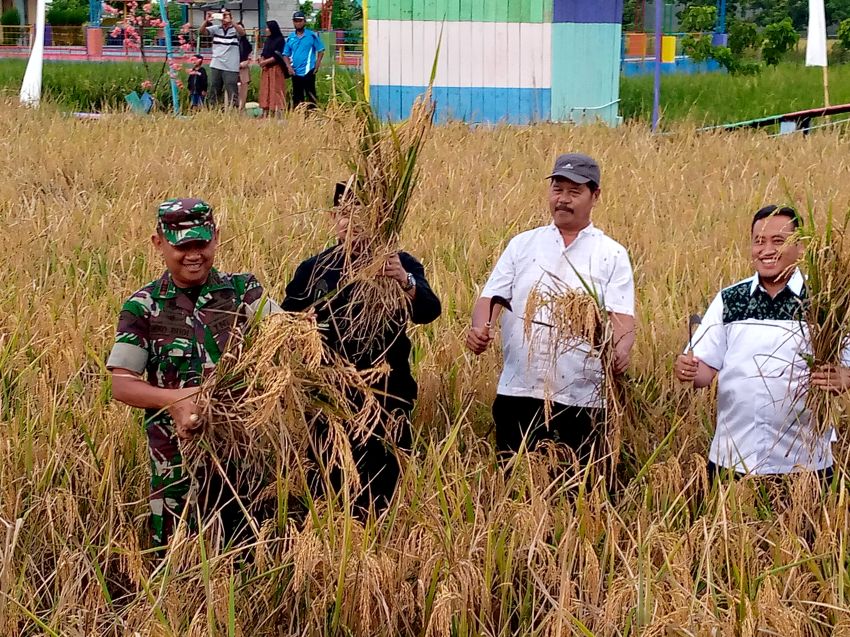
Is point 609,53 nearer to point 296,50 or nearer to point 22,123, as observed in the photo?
point 296,50

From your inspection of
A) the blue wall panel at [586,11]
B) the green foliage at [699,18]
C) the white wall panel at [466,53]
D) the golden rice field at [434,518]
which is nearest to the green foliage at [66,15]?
the green foliage at [699,18]

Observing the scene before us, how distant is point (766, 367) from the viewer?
2.82 m

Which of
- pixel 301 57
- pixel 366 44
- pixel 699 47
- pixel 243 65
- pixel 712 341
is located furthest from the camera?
pixel 699 47

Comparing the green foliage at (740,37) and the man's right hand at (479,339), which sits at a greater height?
the green foliage at (740,37)

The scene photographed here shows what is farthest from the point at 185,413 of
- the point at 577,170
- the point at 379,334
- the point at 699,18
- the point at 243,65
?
the point at 699,18

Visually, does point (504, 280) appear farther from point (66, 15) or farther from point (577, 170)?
point (66, 15)

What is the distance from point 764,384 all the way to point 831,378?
0.18m

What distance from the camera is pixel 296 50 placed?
10.0m

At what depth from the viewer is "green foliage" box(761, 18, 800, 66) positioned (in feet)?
82.0

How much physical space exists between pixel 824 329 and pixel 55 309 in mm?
2729

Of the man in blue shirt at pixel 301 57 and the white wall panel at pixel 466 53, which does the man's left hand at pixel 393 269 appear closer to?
the man in blue shirt at pixel 301 57

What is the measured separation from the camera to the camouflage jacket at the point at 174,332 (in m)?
2.57

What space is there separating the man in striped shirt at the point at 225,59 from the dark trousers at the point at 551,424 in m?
7.79

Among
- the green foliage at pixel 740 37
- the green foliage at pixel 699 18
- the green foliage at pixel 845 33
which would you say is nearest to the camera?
the green foliage at pixel 740 37
